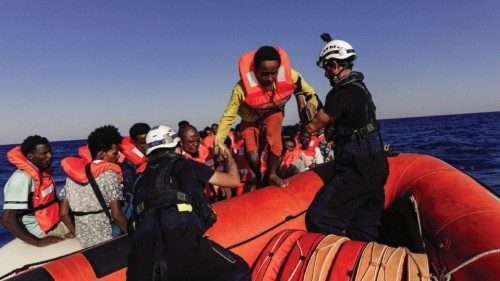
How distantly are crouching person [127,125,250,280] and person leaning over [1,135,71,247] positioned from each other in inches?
83.1

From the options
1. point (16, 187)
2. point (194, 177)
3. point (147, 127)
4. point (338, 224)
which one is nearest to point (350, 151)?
point (338, 224)

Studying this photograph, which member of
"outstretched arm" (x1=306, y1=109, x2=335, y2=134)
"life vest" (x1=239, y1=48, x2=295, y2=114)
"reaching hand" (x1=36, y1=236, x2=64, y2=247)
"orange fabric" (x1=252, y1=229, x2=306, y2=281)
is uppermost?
"life vest" (x1=239, y1=48, x2=295, y2=114)

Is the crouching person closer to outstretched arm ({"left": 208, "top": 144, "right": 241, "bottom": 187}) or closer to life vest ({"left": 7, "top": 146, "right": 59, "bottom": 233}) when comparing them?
outstretched arm ({"left": 208, "top": 144, "right": 241, "bottom": 187})

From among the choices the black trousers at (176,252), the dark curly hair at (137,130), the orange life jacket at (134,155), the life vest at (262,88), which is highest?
the life vest at (262,88)

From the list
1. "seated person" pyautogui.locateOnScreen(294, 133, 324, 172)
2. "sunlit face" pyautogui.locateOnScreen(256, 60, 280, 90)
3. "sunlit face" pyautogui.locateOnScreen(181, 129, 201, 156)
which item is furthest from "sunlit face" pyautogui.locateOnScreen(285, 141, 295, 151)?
"sunlit face" pyautogui.locateOnScreen(256, 60, 280, 90)

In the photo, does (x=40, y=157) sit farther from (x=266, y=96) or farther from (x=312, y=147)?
(x=312, y=147)

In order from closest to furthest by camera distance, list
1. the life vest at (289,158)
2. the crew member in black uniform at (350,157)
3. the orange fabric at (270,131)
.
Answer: the crew member in black uniform at (350,157) < the orange fabric at (270,131) < the life vest at (289,158)

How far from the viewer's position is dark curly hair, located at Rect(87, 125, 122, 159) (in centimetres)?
353

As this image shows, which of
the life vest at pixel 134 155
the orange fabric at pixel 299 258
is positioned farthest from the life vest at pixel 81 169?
the orange fabric at pixel 299 258

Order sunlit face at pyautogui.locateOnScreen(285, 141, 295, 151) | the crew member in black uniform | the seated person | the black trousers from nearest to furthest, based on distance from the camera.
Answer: the black trousers, the crew member in black uniform, sunlit face at pyautogui.locateOnScreen(285, 141, 295, 151), the seated person

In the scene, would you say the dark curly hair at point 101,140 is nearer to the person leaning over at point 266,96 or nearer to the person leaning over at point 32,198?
the person leaning over at point 32,198

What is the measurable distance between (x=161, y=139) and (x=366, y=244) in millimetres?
1511

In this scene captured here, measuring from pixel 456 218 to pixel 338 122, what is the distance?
1.04 meters

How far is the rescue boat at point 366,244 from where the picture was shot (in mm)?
2084
